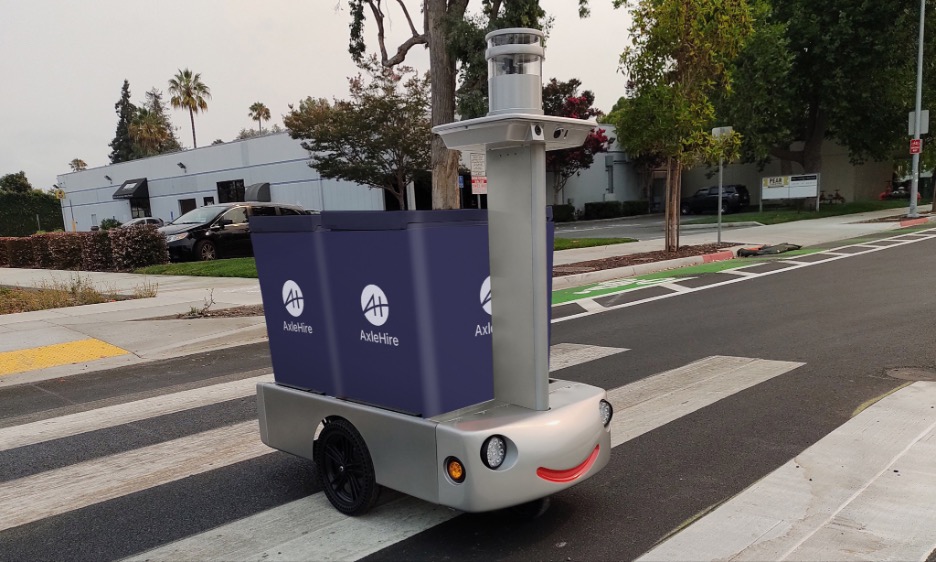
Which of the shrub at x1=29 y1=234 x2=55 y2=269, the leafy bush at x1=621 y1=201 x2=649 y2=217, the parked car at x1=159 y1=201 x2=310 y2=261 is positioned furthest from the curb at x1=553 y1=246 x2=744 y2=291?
the leafy bush at x1=621 y1=201 x2=649 y2=217

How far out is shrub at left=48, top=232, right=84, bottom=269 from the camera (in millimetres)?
19031

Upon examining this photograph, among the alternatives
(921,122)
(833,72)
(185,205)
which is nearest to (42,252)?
(185,205)

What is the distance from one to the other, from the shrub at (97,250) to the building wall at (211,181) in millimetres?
15212

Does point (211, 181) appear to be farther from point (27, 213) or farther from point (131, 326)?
point (131, 326)

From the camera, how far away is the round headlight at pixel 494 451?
9.53 ft

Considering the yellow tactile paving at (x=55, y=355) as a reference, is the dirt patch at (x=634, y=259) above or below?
above

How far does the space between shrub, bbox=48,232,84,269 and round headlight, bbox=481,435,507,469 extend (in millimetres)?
19329

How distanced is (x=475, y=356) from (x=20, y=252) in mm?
22733

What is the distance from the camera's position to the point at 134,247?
59.1ft

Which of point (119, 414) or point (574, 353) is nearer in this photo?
point (119, 414)

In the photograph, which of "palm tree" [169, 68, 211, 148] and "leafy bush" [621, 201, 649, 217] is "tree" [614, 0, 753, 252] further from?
"palm tree" [169, 68, 211, 148]

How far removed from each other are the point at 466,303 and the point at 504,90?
0.98 m

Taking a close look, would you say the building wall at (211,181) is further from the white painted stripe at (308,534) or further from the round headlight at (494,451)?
the round headlight at (494,451)

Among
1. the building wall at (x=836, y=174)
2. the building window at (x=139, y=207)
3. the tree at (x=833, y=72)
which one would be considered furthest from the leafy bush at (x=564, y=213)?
the building window at (x=139, y=207)
